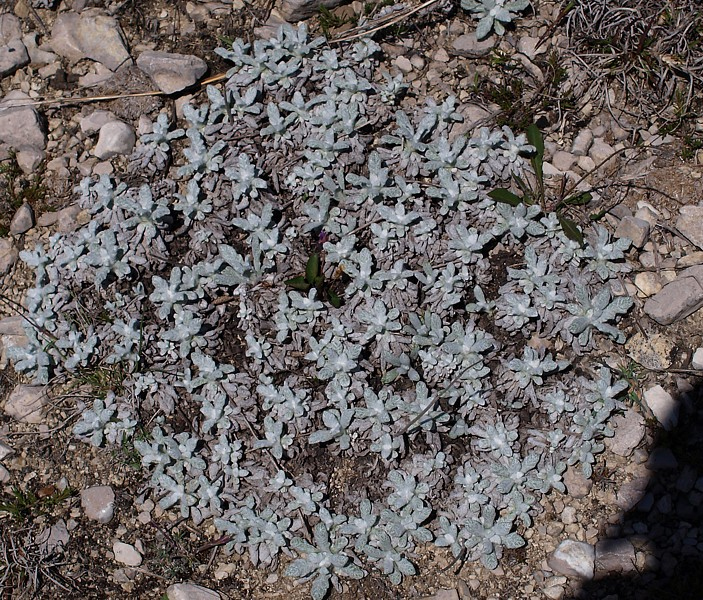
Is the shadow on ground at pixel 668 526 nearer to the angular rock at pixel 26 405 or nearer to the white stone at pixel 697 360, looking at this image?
the white stone at pixel 697 360

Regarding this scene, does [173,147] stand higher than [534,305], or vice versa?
[173,147]

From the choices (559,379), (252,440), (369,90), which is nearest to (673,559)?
(559,379)

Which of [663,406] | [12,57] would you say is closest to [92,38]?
[12,57]

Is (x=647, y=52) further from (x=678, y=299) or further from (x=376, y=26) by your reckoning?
(x=376, y=26)

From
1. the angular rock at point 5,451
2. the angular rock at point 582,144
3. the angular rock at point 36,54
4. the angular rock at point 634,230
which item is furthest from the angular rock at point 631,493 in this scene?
the angular rock at point 36,54

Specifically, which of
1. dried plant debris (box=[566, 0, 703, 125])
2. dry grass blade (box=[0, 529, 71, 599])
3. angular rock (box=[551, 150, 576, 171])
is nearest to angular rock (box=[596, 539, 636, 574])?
angular rock (box=[551, 150, 576, 171])

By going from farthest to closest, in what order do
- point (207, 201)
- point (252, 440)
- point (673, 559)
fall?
1. point (207, 201)
2. point (252, 440)
3. point (673, 559)

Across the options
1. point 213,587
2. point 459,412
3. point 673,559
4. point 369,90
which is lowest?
point 213,587

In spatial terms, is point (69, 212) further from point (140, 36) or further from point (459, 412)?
point (459, 412)
